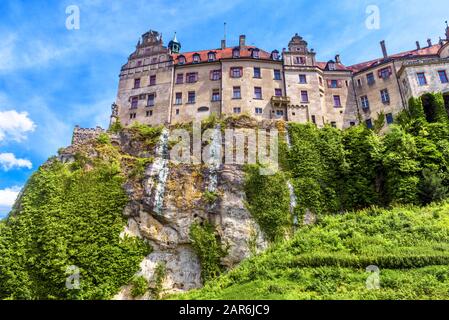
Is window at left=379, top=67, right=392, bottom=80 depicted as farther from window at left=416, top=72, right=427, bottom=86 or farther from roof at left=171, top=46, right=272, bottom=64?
roof at left=171, top=46, right=272, bottom=64

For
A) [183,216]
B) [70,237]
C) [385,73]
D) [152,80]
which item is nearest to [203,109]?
[152,80]

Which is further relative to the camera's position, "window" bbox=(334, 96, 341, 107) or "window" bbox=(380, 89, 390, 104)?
"window" bbox=(334, 96, 341, 107)

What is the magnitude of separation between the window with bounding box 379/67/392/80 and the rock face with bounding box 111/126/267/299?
82.2 ft

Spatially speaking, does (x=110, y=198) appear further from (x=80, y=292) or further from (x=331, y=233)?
(x=331, y=233)

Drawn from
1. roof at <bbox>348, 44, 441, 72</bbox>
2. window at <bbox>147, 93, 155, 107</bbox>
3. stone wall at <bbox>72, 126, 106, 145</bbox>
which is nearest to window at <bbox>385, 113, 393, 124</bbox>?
roof at <bbox>348, 44, 441, 72</bbox>

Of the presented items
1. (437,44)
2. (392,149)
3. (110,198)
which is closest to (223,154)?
(110,198)

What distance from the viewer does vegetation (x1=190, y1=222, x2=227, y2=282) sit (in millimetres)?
24531

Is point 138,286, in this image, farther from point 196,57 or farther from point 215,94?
point 196,57

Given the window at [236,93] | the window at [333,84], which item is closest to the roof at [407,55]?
the window at [333,84]

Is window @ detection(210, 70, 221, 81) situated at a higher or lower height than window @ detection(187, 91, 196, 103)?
higher

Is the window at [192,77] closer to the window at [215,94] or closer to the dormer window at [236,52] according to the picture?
the window at [215,94]

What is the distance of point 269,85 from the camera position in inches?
1656

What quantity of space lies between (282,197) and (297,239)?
5160mm
